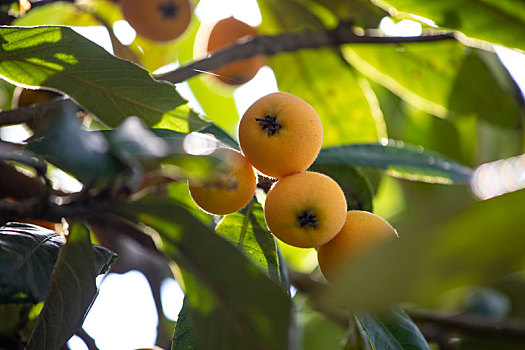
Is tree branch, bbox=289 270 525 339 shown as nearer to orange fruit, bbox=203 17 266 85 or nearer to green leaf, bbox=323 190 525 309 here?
green leaf, bbox=323 190 525 309

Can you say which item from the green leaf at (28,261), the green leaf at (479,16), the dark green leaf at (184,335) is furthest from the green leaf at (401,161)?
the green leaf at (28,261)

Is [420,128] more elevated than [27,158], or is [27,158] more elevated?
[420,128]

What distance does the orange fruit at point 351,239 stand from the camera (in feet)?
3.50

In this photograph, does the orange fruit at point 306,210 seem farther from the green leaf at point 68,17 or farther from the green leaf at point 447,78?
the green leaf at point 68,17

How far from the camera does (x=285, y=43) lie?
189 centimetres

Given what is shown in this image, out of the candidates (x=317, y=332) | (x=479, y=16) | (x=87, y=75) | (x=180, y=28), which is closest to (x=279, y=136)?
(x=87, y=75)

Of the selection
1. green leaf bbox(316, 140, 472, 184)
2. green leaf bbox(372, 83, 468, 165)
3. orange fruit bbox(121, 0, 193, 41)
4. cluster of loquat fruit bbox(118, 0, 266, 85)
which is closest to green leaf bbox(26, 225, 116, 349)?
green leaf bbox(316, 140, 472, 184)

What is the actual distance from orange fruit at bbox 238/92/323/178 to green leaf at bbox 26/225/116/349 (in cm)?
34

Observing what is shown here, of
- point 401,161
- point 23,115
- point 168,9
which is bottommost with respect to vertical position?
point 23,115

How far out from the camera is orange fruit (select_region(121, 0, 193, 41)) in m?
2.36

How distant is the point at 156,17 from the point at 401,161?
4.30 feet

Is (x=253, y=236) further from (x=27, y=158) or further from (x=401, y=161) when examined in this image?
(x=27, y=158)

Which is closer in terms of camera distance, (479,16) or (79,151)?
(79,151)

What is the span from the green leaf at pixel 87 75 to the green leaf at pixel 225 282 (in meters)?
0.39
